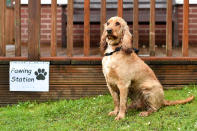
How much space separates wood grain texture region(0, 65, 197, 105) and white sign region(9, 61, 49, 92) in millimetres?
92

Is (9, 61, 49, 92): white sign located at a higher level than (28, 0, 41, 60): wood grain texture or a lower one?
lower

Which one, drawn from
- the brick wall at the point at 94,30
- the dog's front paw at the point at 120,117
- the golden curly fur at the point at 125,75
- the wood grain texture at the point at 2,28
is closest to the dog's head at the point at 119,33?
the golden curly fur at the point at 125,75

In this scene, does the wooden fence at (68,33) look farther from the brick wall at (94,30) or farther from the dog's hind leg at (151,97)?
the brick wall at (94,30)

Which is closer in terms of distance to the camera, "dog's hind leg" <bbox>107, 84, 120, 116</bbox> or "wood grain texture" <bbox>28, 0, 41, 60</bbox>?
"dog's hind leg" <bbox>107, 84, 120, 116</bbox>

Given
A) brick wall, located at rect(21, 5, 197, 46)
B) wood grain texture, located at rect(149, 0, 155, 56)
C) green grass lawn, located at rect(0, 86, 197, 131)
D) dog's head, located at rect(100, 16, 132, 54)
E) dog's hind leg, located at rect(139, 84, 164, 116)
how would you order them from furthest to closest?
brick wall, located at rect(21, 5, 197, 46), wood grain texture, located at rect(149, 0, 155, 56), dog's hind leg, located at rect(139, 84, 164, 116), dog's head, located at rect(100, 16, 132, 54), green grass lawn, located at rect(0, 86, 197, 131)

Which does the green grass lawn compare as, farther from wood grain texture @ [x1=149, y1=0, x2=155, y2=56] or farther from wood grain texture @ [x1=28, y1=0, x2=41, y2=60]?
wood grain texture @ [x1=28, y1=0, x2=41, y2=60]

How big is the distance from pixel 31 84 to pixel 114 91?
153 cm

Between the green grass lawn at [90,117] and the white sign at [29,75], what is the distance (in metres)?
0.27

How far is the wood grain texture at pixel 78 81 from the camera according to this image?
5.82m

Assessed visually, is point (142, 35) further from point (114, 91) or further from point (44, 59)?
point (114, 91)

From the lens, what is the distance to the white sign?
5797 millimetres

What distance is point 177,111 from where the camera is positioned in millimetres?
4762

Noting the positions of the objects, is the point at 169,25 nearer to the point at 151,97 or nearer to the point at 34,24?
the point at 151,97

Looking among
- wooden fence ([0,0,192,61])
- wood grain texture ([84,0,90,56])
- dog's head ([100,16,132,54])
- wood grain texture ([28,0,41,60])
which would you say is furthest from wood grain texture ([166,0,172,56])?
wood grain texture ([28,0,41,60])
